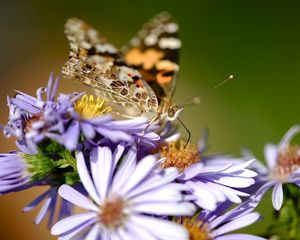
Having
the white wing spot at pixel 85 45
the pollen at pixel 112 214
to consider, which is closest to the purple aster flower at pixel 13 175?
the pollen at pixel 112 214

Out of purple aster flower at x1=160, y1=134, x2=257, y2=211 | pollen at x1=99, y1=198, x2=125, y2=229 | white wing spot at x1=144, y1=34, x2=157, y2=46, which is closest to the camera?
pollen at x1=99, y1=198, x2=125, y2=229

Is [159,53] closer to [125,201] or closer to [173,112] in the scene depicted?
[173,112]

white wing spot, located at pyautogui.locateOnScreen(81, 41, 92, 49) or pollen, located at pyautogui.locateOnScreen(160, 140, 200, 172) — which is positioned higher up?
white wing spot, located at pyautogui.locateOnScreen(81, 41, 92, 49)

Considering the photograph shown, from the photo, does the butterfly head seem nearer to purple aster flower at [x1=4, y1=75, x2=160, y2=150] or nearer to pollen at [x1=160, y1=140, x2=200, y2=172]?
pollen at [x1=160, y1=140, x2=200, y2=172]

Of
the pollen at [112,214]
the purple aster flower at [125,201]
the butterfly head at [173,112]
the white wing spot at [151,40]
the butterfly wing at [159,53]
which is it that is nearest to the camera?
the purple aster flower at [125,201]

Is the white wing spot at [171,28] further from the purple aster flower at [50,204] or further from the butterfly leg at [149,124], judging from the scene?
the purple aster flower at [50,204]

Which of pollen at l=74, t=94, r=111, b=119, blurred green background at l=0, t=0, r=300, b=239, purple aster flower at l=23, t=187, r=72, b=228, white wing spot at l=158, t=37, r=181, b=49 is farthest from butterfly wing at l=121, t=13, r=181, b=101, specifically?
blurred green background at l=0, t=0, r=300, b=239
